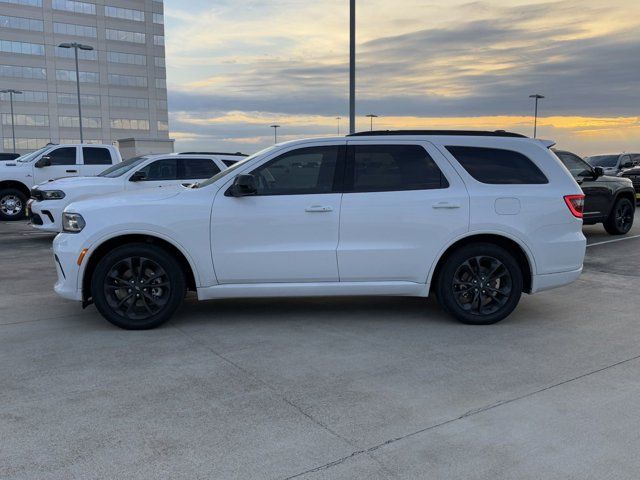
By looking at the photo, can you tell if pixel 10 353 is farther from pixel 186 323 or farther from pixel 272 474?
pixel 272 474

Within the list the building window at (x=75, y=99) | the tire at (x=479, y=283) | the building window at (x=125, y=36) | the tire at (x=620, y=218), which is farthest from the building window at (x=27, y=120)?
the tire at (x=479, y=283)

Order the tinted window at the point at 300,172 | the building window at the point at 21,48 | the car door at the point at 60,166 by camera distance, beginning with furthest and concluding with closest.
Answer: the building window at the point at 21,48, the car door at the point at 60,166, the tinted window at the point at 300,172

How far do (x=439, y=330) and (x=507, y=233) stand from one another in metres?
1.14

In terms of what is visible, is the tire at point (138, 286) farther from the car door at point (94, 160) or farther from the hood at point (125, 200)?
the car door at point (94, 160)

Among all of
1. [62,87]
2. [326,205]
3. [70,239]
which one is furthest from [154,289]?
[62,87]

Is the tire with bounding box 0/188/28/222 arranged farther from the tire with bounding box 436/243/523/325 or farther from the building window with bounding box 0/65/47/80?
the building window with bounding box 0/65/47/80

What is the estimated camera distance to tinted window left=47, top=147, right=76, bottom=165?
1529 centimetres

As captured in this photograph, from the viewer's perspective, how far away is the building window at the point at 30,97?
3063 inches

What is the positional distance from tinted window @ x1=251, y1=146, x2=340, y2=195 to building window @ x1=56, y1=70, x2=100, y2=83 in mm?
85666

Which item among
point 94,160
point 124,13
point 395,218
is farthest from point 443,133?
point 124,13

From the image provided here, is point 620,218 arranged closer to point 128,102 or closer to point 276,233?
point 276,233

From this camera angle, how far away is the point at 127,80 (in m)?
85.9

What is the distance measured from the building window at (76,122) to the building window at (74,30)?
11624mm

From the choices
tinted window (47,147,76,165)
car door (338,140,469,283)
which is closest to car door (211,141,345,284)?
car door (338,140,469,283)
